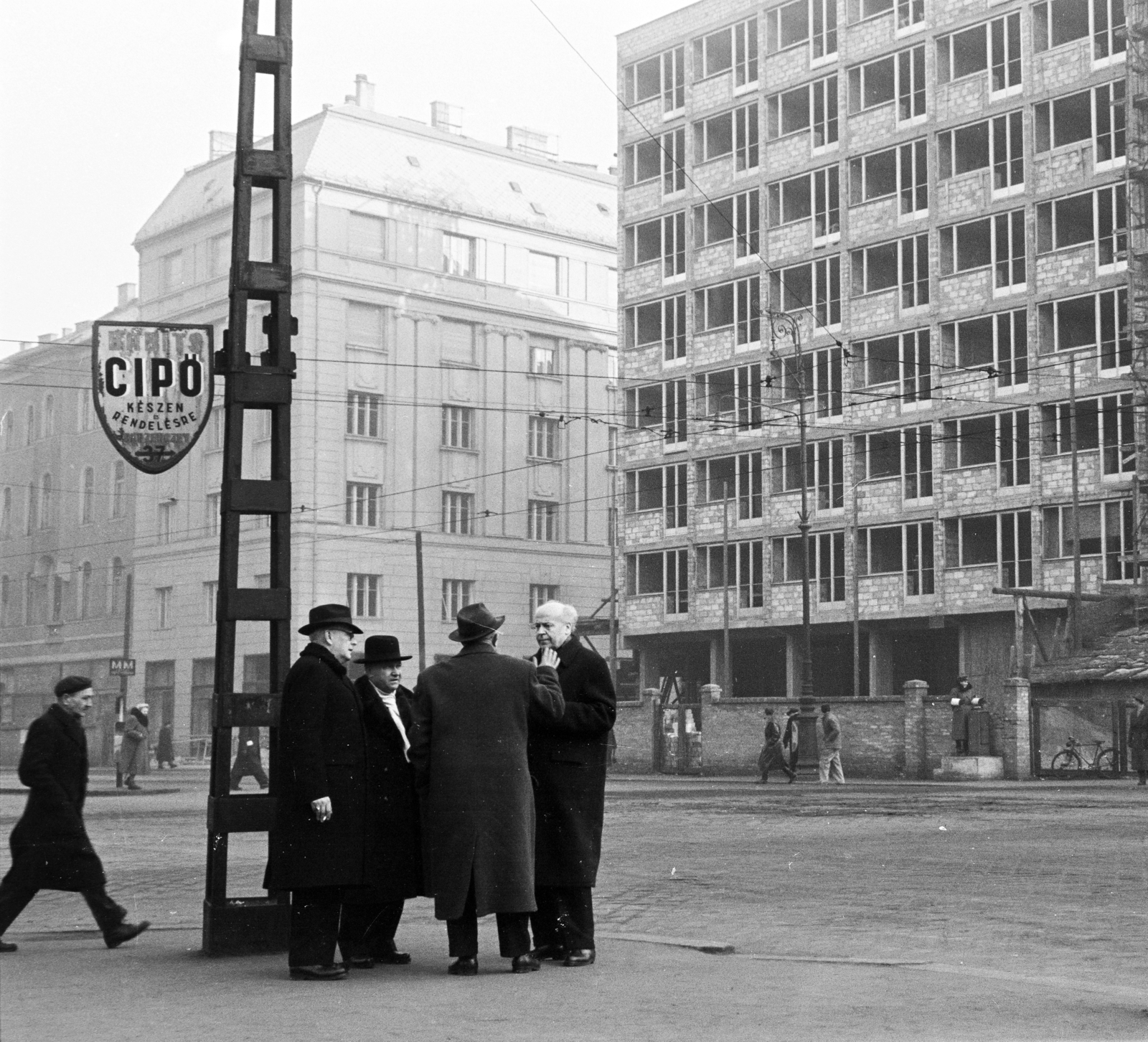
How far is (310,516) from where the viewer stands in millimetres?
67062

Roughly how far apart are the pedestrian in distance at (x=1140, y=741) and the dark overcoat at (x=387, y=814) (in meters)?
30.4

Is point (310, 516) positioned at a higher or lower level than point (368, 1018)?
higher

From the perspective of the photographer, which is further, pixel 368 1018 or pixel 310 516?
pixel 310 516

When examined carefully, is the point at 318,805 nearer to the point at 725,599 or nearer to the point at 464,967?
the point at 464,967

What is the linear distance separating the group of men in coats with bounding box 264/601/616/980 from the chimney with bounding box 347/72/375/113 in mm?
65325

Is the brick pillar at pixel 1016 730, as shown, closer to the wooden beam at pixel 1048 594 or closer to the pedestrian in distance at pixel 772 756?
the wooden beam at pixel 1048 594

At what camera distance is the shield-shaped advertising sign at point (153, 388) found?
31.8 feet

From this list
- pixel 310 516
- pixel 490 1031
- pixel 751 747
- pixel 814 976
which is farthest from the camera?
pixel 310 516

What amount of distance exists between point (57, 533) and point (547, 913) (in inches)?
2890

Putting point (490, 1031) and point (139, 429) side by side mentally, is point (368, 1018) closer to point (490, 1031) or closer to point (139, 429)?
point (490, 1031)

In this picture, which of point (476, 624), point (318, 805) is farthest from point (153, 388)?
Answer: point (318, 805)

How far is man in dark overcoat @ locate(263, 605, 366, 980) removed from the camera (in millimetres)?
8531

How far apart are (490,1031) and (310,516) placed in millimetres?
60851

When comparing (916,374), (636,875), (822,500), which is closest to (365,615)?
(822,500)
